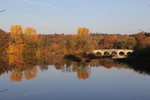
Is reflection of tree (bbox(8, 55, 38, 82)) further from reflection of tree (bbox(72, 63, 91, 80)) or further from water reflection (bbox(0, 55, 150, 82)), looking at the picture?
reflection of tree (bbox(72, 63, 91, 80))

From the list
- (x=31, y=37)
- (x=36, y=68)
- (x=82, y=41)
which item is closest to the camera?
(x=36, y=68)

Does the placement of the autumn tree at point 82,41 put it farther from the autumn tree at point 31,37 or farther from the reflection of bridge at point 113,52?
the autumn tree at point 31,37

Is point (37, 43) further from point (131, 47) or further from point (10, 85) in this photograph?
point (10, 85)

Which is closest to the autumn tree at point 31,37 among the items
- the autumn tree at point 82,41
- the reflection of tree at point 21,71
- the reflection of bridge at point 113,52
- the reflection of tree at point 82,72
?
the autumn tree at point 82,41

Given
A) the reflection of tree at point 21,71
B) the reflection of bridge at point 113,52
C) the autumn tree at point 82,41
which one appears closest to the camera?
the reflection of tree at point 21,71

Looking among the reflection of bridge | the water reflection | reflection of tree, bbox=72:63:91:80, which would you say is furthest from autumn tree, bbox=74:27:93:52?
reflection of tree, bbox=72:63:91:80

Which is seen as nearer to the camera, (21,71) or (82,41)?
(21,71)

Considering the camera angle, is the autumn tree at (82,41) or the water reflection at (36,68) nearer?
the water reflection at (36,68)

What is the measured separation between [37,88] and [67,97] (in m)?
2.92

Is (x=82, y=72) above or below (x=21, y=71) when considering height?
below

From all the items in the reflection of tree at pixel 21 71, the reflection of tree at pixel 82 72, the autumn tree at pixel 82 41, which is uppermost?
the autumn tree at pixel 82 41

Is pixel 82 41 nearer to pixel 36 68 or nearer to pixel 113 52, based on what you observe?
pixel 113 52

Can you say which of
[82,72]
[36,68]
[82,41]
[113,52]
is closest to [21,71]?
[36,68]

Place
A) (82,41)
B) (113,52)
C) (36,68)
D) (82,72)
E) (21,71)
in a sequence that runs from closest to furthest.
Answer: (21,71) → (82,72) → (36,68) → (82,41) → (113,52)
